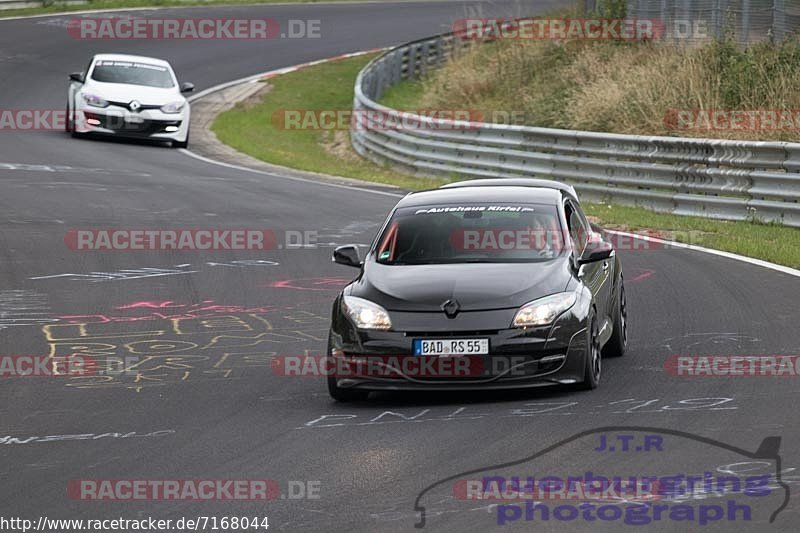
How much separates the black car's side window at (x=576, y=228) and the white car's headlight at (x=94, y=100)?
1961 centimetres

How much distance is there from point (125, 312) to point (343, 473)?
21.3 feet

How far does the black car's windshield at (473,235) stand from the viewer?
11000mm

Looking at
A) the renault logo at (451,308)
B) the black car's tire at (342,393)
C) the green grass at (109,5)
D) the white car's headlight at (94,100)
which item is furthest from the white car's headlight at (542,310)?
the green grass at (109,5)

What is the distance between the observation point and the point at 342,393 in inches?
406

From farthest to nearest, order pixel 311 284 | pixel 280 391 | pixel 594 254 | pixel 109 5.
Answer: pixel 109 5 → pixel 311 284 → pixel 594 254 → pixel 280 391

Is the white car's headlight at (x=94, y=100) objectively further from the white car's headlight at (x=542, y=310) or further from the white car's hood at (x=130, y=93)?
the white car's headlight at (x=542, y=310)

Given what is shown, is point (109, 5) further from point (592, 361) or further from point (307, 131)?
point (592, 361)

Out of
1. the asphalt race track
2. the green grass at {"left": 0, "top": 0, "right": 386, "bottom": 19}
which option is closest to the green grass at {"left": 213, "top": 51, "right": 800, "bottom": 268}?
the asphalt race track

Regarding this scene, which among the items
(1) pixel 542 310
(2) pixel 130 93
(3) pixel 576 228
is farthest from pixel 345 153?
(1) pixel 542 310

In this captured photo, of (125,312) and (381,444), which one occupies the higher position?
(381,444)

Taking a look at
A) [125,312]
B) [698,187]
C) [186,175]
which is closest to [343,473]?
[125,312]

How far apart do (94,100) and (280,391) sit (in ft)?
67.7

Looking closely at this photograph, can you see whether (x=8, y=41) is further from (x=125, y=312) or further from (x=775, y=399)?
(x=775, y=399)

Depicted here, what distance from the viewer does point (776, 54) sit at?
26.6 metres
